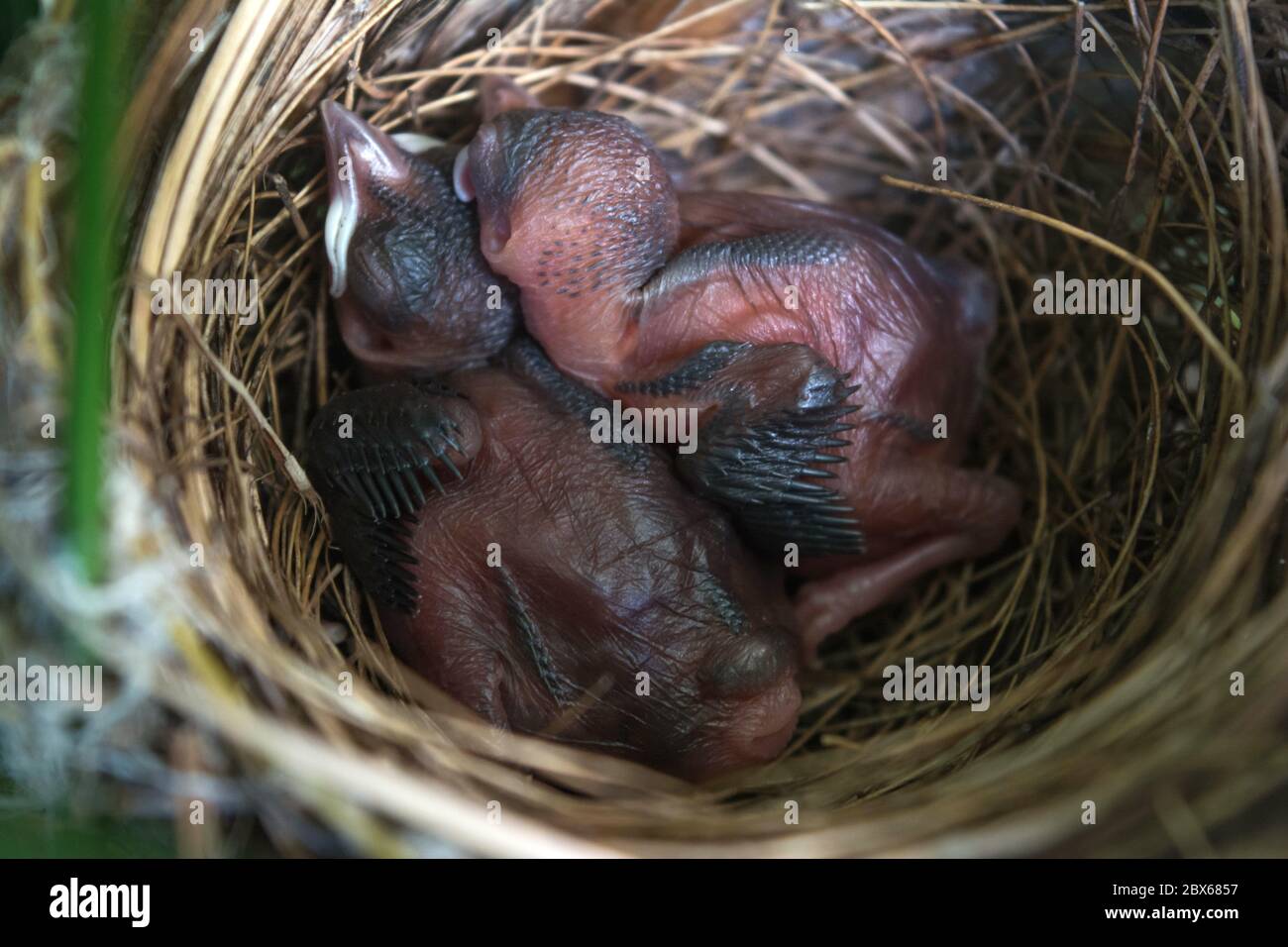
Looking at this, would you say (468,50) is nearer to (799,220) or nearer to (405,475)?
(799,220)

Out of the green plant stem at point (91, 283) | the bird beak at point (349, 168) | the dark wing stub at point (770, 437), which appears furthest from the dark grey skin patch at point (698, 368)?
the green plant stem at point (91, 283)

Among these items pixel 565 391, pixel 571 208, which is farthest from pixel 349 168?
pixel 565 391

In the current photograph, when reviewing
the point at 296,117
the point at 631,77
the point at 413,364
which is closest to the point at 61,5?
the point at 296,117

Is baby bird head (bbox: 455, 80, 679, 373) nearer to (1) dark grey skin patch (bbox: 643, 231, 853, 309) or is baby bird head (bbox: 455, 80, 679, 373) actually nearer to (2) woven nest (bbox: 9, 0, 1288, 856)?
(1) dark grey skin patch (bbox: 643, 231, 853, 309)

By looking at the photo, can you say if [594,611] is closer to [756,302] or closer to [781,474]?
[781,474]

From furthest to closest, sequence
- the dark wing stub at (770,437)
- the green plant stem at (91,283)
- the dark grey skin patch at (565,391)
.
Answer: the dark grey skin patch at (565,391), the dark wing stub at (770,437), the green plant stem at (91,283)

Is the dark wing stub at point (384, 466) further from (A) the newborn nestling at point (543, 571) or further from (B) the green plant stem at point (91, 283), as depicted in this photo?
(B) the green plant stem at point (91, 283)

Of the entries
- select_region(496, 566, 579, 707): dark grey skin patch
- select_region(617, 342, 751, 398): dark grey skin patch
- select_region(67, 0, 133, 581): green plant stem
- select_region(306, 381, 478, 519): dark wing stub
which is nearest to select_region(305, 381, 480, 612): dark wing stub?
select_region(306, 381, 478, 519): dark wing stub
